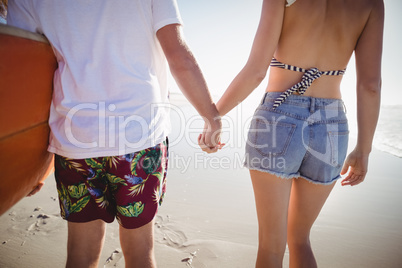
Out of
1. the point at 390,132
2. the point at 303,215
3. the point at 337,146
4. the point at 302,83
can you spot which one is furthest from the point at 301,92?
the point at 390,132

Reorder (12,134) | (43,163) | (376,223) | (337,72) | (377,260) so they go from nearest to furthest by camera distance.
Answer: (12,134) → (43,163) → (337,72) → (377,260) → (376,223)

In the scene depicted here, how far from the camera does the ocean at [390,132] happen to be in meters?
6.07

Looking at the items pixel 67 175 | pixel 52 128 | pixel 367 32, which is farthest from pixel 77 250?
pixel 367 32

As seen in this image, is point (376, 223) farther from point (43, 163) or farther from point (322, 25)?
point (43, 163)

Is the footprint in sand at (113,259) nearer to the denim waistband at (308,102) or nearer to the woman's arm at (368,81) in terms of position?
the denim waistband at (308,102)

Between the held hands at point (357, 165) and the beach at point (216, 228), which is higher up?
the held hands at point (357, 165)

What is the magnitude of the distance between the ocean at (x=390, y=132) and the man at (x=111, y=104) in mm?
6728

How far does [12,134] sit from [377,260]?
3.38 meters

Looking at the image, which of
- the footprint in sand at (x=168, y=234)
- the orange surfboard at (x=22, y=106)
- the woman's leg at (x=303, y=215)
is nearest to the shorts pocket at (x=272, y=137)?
the woman's leg at (x=303, y=215)

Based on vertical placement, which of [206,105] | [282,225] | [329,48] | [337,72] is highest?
[329,48]

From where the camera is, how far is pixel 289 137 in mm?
1318

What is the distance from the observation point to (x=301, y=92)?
4.46 feet

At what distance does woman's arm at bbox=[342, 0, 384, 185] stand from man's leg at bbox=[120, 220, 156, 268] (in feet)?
4.96

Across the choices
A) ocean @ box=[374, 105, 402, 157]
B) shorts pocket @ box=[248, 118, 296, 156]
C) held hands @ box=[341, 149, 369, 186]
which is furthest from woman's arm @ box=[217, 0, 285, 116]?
ocean @ box=[374, 105, 402, 157]
